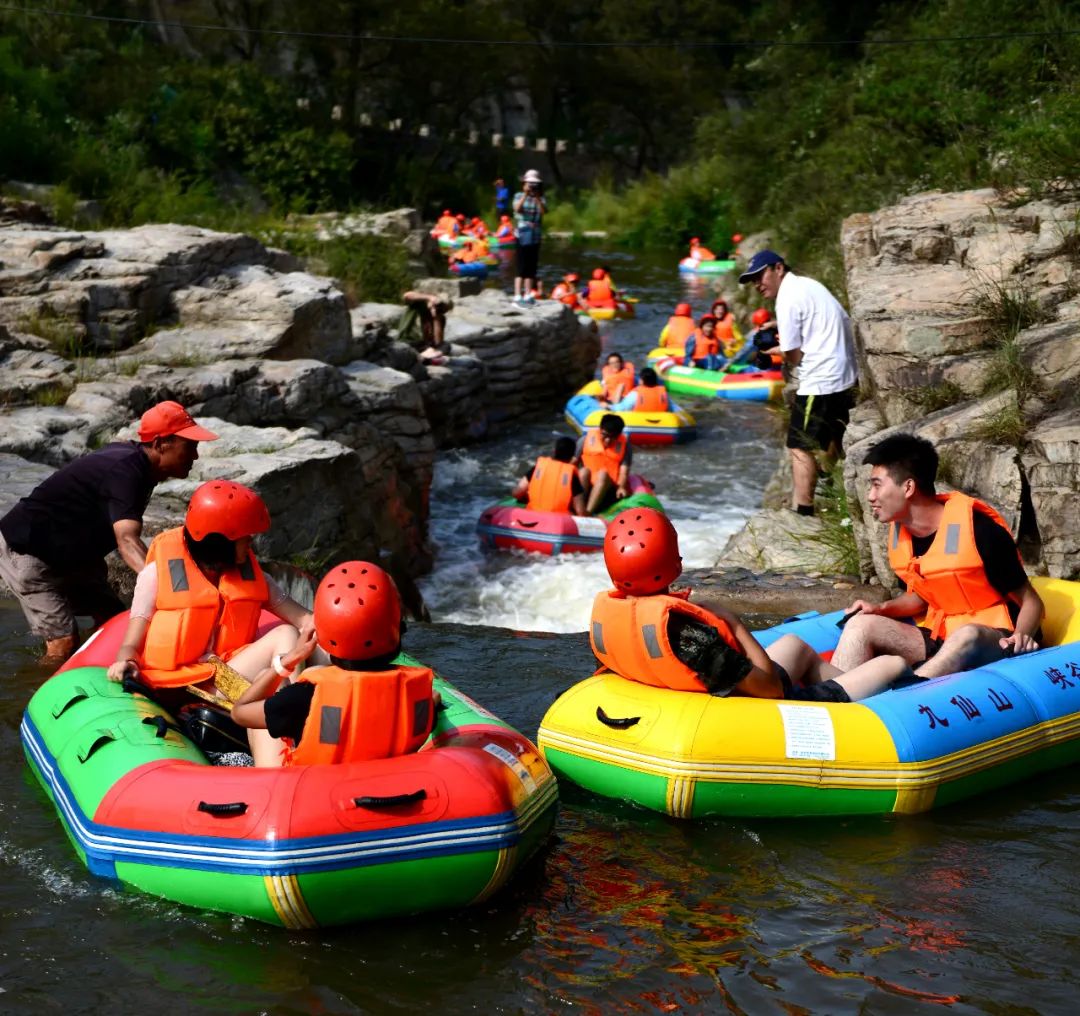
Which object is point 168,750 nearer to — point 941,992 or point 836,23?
point 941,992

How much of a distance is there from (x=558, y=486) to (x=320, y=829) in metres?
7.27

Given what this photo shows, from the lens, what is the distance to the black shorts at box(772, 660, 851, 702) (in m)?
5.68

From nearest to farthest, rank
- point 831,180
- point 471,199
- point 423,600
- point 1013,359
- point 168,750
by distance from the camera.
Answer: point 168,750, point 1013,359, point 423,600, point 831,180, point 471,199

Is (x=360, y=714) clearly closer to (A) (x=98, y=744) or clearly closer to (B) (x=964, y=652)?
(A) (x=98, y=744)

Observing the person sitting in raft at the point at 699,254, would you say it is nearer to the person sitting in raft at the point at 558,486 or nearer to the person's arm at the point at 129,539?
the person sitting in raft at the point at 558,486

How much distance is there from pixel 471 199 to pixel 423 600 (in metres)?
25.3

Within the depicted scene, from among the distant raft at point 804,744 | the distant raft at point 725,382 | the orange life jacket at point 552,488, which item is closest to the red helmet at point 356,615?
the distant raft at point 804,744

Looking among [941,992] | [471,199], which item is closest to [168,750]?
[941,992]

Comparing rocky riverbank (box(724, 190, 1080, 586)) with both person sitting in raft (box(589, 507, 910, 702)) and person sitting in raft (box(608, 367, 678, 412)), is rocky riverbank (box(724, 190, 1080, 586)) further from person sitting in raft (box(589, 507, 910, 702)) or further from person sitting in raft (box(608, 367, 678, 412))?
person sitting in raft (box(608, 367, 678, 412))

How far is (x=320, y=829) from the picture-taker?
172 inches

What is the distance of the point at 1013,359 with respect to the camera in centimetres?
812

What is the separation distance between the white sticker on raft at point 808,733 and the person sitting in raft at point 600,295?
18.4 meters

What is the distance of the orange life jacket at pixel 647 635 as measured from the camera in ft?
17.6

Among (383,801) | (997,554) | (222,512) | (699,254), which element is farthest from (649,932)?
(699,254)
